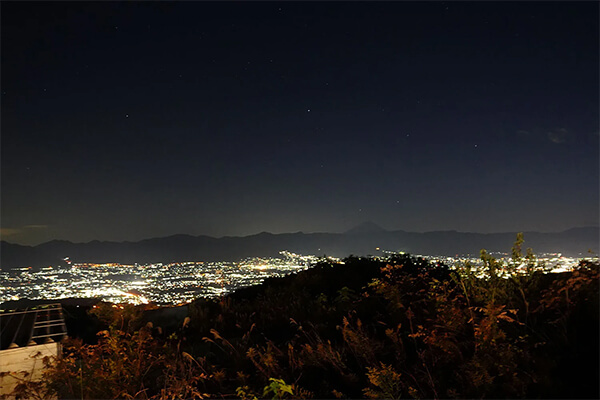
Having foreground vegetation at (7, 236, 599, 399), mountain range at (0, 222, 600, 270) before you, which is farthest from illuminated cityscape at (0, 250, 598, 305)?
mountain range at (0, 222, 600, 270)

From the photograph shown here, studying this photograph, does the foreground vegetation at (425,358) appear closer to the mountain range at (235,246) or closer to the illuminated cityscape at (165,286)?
the illuminated cityscape at (165,286)

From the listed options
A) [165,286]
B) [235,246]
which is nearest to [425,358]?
[165,286]

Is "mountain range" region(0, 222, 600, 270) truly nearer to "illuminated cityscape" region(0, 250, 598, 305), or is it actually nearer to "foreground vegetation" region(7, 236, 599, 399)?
"illuminated cityscape" region(0, 250, 598, 305)

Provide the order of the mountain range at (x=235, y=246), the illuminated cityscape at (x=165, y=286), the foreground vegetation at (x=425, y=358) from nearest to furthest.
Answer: the foreground vegetation at (x=425, y=358)
the illuminated cityscape at (x=165, y=286)
the mountain range at (x=235, y=246)

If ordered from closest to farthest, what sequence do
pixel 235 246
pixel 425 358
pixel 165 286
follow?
pixel 425 358 < pixel 165 286 < pixel 235 246

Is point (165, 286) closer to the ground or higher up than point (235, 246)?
higher up

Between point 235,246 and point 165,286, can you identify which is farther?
point 235,246

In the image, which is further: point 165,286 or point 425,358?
point 165,286

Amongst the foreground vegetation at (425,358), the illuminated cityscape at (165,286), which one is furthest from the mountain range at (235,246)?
the foreground vegetation at (425,358)

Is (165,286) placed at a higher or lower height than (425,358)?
lower

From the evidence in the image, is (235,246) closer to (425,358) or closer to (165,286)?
(165,286)

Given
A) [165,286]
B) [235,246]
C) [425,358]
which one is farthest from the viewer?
[235,246]

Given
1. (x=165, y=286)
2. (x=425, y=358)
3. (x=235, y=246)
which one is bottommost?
(x=235, y=246)
